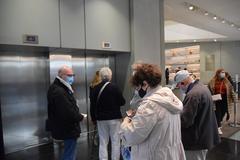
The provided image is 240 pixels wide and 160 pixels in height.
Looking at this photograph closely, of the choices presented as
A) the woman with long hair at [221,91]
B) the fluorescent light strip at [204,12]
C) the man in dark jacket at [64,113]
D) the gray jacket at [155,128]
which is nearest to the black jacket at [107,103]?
the man in dark jacket at [64,113]

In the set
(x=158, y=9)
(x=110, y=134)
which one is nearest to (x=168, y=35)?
(x=158, y=9)

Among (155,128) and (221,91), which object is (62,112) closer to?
(155,128)

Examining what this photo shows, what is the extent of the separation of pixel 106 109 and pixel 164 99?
1982 millimetres

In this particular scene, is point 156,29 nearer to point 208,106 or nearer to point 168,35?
point 208,106

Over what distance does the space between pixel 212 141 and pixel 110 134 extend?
5.83ft

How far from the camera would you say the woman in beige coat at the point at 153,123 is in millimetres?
1974

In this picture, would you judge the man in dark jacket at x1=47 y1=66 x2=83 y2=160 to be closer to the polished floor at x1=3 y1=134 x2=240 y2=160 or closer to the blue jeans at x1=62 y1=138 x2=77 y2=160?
the blue jeans at x1=62 y1=138 x2=77 y2=160

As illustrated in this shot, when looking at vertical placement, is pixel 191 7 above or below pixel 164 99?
above

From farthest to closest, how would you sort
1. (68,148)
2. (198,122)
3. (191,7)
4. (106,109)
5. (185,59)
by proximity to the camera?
(185,59), (191,7), (106,109), (68,148), (198,122)

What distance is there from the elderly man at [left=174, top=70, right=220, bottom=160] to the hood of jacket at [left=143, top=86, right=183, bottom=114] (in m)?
0.52

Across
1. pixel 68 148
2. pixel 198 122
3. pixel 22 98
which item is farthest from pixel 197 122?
pixel 22 98

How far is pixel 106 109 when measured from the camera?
389 cm

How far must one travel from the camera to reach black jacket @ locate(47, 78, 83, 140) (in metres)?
3.36

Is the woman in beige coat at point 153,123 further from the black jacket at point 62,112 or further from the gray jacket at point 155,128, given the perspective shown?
the black jacket at point 62,112
